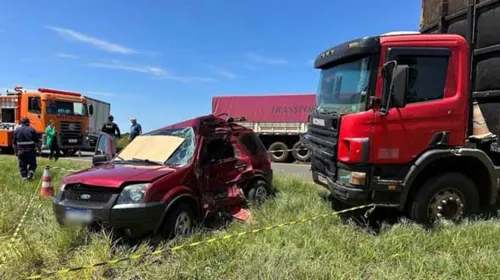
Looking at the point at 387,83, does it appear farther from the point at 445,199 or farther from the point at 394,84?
the point at 445,199

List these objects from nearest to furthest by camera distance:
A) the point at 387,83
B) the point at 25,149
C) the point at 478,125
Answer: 1. the point at 387,83
2. the point at 478,125
3. the point at 25,149

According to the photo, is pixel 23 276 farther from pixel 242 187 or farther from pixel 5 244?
pixel 242 187

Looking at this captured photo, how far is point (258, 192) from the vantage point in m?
7.81

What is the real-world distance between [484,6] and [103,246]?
19.3 feet

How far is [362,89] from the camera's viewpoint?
18.7 ft

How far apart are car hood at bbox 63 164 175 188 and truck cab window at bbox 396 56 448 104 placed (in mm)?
3202

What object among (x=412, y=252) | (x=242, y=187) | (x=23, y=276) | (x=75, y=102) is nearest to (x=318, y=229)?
(x=412, y=252)

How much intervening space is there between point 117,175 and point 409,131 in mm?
3643

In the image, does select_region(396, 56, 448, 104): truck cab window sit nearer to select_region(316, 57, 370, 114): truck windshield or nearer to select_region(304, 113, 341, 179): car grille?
select_region(316, 57, 370, 114): truck windshield

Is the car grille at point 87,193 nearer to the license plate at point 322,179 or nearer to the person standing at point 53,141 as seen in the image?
the license plate at point 322,179

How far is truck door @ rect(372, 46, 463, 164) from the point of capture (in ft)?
18.6

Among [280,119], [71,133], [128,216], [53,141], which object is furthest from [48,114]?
[128,216]

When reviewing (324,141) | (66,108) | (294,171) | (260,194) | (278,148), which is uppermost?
(66,108)

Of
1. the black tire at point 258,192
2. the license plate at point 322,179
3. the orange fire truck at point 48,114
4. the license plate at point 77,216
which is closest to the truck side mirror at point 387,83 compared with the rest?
the license plate at point 322,179
